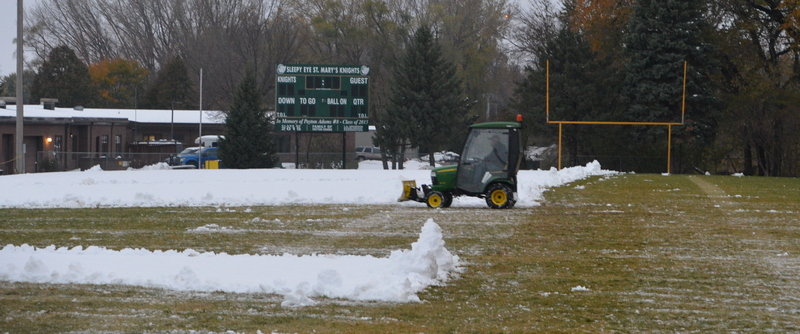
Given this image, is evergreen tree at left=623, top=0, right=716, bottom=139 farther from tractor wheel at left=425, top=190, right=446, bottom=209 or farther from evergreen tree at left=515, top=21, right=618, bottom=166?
tractor wheel at left=425, top=190, right=446, bottom=209

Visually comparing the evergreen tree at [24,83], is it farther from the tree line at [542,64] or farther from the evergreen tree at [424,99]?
the evergreen tree at [424,99]

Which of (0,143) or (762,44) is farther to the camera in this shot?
(762,44)

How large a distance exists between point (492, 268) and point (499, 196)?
8680 mm

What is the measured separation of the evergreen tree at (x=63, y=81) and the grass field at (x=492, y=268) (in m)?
67.0

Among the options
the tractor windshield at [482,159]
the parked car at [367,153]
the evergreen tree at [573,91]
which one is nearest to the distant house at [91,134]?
the parked car at [367,153]

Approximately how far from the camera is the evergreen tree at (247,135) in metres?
51.0

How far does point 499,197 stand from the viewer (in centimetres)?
1895

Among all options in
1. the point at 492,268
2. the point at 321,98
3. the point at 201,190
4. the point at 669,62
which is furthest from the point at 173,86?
the point at 492,268

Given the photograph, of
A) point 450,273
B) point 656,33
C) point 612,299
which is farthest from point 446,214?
point 656,33

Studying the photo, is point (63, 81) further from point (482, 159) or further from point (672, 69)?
point (482, 159)

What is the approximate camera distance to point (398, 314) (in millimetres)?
7680

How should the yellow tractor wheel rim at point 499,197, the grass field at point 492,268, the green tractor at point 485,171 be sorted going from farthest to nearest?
the yellow tractor wheel rim at point 499,197
the green tractor at point 485,171
the grass field at point 492,268

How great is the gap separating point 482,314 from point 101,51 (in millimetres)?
91073

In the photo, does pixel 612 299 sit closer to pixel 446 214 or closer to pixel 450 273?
pixel 450 273
